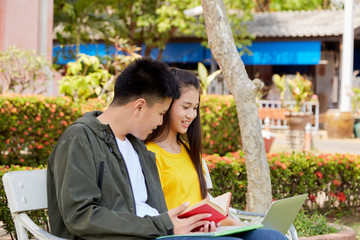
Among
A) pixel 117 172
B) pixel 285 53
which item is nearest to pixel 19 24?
pixel 117 172

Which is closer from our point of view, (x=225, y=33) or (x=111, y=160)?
(x=111, y=160)

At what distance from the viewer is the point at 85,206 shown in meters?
2.31

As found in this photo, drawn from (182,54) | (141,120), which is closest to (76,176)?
(141,120)

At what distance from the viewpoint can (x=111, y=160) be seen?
2.51 m

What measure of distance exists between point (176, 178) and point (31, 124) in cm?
532

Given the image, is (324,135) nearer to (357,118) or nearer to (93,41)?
(357,118)

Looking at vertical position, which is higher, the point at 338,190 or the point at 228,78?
the point at 228,78

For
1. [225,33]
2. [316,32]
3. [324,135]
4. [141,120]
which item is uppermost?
[316,32]

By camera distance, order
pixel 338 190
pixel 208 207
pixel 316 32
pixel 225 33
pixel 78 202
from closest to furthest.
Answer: pixel 78 202 < pixel 208 207 < pixel 225 33 < pixel 338 190 < pixel 316 32

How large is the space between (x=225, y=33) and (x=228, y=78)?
33 cm

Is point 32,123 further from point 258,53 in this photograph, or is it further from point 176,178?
point 258,53

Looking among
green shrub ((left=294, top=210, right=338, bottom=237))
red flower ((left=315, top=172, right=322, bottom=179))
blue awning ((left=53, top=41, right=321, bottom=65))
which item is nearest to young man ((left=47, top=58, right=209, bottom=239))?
green shrub ((left=294, top=210, right=338, bottom=237))

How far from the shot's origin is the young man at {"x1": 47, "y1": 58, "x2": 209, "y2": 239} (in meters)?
2.32

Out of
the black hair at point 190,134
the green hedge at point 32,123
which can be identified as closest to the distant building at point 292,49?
the green hedge at point 32,123
